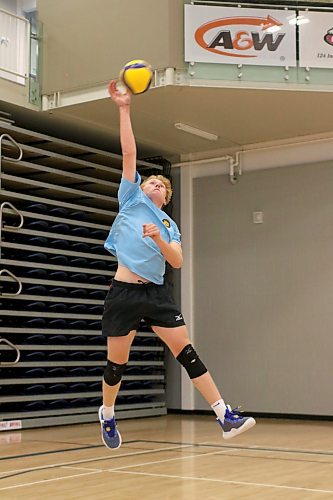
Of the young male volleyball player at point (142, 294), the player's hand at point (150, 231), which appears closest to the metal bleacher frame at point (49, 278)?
the young male volleyball player at point (142, 294)

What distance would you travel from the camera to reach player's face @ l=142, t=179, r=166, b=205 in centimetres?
496

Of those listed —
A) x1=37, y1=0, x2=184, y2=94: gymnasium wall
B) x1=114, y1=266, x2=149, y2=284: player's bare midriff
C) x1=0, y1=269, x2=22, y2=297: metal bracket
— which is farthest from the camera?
x1=0, y1=269, x2=22, y2=297: metal bracket

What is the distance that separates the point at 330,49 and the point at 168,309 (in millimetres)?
4344

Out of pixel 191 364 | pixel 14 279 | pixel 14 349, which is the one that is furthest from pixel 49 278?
pixel 191 364

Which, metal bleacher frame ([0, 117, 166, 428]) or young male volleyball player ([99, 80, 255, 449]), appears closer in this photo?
young male volleyball player ([99, 80, 255, 449])

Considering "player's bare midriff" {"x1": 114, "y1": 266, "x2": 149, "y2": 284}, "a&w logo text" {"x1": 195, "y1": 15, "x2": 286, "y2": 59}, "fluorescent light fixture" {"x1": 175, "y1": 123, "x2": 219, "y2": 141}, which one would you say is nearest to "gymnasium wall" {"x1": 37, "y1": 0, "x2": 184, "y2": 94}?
"a&w logo text" {"x1": 195, "y1": 15, "x2": 286, "y2": 59}

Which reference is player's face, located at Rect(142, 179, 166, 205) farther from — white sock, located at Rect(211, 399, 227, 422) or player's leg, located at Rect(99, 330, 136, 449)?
white sock, located at Rect(211, 399, 227, 422)

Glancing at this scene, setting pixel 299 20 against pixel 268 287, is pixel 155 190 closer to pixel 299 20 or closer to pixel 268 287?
pixel 299 20

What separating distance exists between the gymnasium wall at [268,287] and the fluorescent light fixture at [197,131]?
2.93 ft

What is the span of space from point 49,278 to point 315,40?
13.4ft

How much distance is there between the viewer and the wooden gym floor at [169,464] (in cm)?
412

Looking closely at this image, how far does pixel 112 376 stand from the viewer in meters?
4.94

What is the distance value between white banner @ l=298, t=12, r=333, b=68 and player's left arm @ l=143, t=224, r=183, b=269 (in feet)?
12.9

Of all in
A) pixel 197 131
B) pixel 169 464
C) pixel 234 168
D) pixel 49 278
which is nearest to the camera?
pixel 169 464
